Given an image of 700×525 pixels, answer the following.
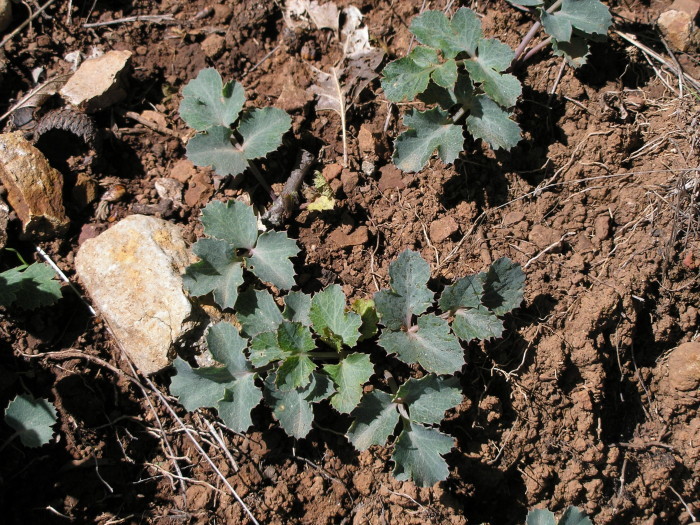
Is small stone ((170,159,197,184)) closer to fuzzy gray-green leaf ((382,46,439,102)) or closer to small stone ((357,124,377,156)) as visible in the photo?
small stone ((357,124,377,156))

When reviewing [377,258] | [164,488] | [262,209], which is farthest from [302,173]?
[164,488]

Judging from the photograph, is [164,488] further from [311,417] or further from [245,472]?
[311,417]

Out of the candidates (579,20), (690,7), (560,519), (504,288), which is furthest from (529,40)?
(560,519)

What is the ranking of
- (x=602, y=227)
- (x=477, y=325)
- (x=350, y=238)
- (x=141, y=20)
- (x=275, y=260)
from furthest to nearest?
(x=141, y=20) < (x=350, y=238) < (x=602, y=227) < (x=275, y=260) < (x=477, y=325)

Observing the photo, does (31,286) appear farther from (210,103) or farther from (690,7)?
(690,7)

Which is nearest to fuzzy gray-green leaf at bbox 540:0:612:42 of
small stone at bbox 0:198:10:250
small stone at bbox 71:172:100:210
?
small stone at bbox 71:172:100:210

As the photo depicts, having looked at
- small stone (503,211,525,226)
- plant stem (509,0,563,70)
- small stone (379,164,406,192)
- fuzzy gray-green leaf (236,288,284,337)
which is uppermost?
plant stem (509,0,563,70)

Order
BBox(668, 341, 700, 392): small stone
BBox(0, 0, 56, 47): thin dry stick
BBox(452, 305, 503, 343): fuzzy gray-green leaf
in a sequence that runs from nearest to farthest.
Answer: BBox(452, 305, 503, 343): fuzzy gray-green leaf, BBox(668, 341, 700, 392): small stone, BBox(0, 0, 56, 47): thin dry stick
